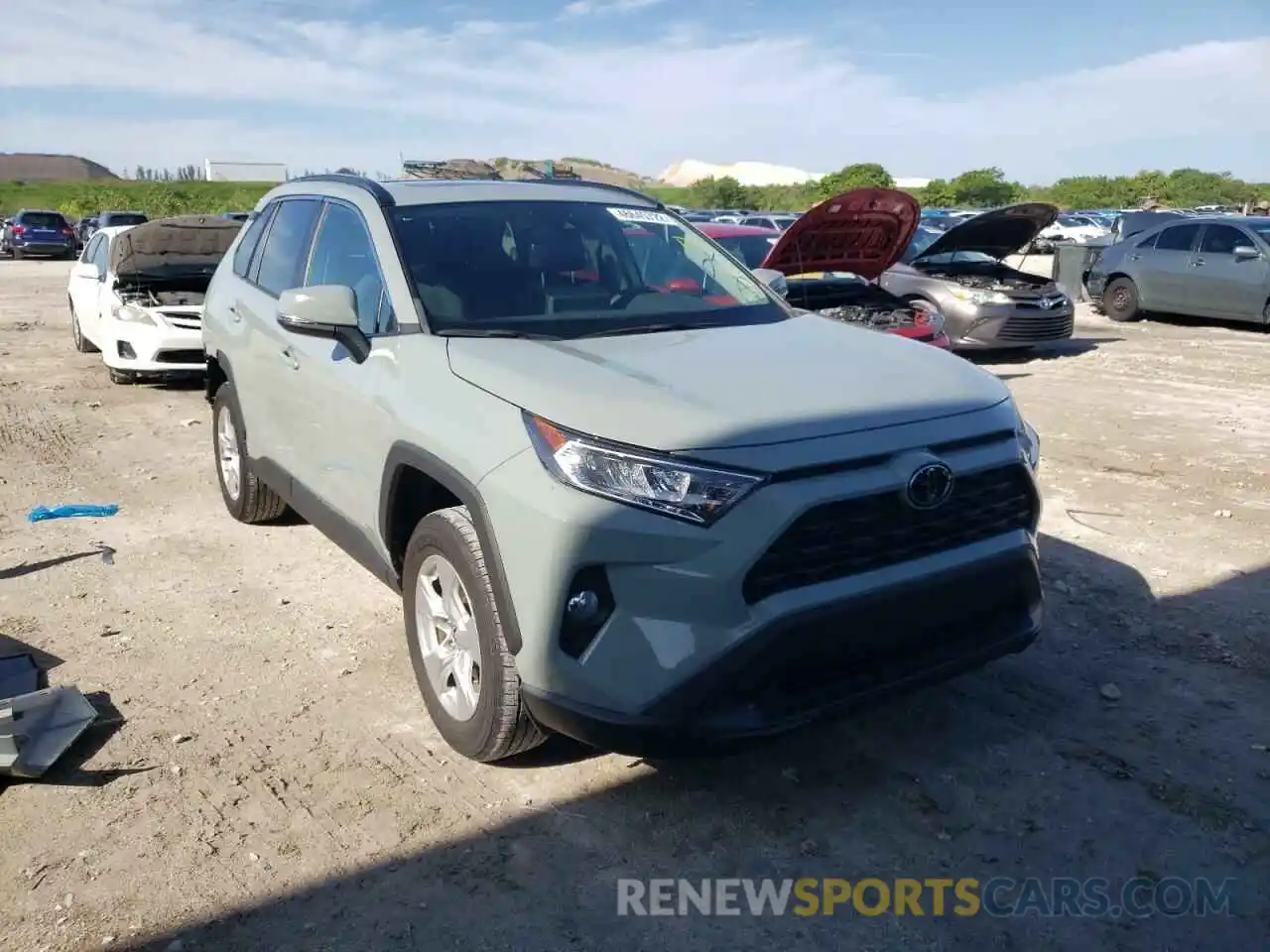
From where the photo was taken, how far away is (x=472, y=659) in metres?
Answer: 3.26

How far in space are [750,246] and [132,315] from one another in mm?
5921

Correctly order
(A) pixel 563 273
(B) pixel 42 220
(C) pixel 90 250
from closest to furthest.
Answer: (A) pixel 563 273
(C) pixel 90 250
(B) pixel 42 220

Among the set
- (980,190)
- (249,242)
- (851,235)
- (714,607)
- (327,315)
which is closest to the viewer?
(714,607)

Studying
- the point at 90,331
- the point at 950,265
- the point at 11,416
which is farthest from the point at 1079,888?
the point at 90,331

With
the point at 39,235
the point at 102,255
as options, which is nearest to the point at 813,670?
the point at 102,255

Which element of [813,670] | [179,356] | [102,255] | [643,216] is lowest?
[179,356]

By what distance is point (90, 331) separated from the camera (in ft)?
36.9

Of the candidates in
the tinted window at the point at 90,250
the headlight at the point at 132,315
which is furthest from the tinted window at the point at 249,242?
the tinted window at the point at 90,250

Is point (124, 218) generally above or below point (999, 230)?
below

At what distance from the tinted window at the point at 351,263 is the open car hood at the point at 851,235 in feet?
15.5

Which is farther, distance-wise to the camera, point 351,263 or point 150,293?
point 150,293

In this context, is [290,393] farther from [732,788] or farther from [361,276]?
[732,788]

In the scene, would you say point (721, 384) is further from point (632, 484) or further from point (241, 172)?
point (241, 172)

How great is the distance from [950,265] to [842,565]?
34.2 feet
